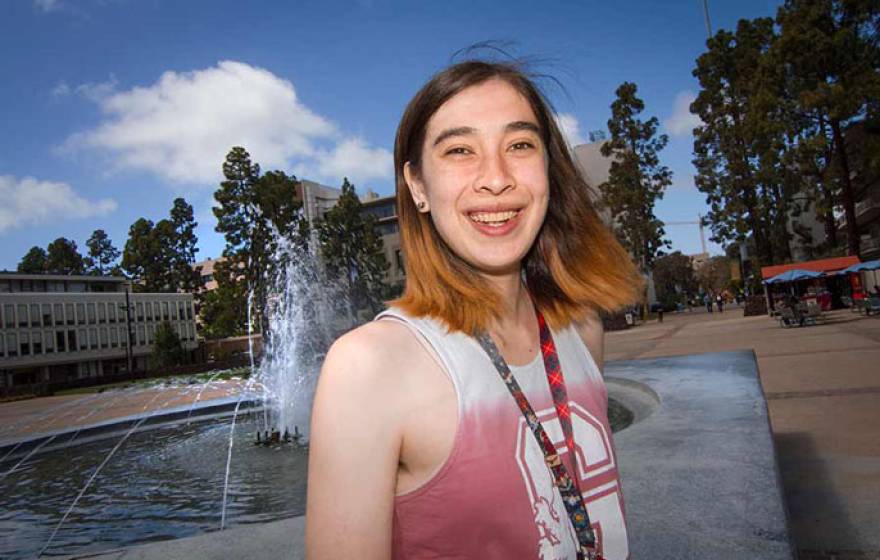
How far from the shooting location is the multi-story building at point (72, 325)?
2274 inches

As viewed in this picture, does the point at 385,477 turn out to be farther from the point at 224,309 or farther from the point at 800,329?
the point at 224,309

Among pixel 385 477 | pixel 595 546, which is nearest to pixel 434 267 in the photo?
pixel 385 477

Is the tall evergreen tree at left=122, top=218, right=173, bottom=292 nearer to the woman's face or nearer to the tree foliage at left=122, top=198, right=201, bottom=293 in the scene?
the tree foliage at left=122, top=198, right=201, bottom=293

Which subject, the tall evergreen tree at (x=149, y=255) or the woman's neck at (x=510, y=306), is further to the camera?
the tall evergreen tree at (x=149, y=255)

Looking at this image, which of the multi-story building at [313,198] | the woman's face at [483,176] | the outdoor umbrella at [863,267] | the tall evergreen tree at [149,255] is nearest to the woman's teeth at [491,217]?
the woman's face at [483,176]

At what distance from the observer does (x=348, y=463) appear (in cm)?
93

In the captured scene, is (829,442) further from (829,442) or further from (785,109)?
(785,109)

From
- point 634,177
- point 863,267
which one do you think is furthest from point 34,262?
point 863,267

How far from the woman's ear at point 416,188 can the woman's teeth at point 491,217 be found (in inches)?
5.2

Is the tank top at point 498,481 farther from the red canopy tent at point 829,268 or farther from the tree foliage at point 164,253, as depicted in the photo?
the tree foliage at point 164,253

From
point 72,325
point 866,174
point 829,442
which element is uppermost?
point 866,174

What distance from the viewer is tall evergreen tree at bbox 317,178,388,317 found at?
47656 mm

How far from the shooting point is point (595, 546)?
1.14m

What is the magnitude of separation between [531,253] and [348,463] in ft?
3.38
